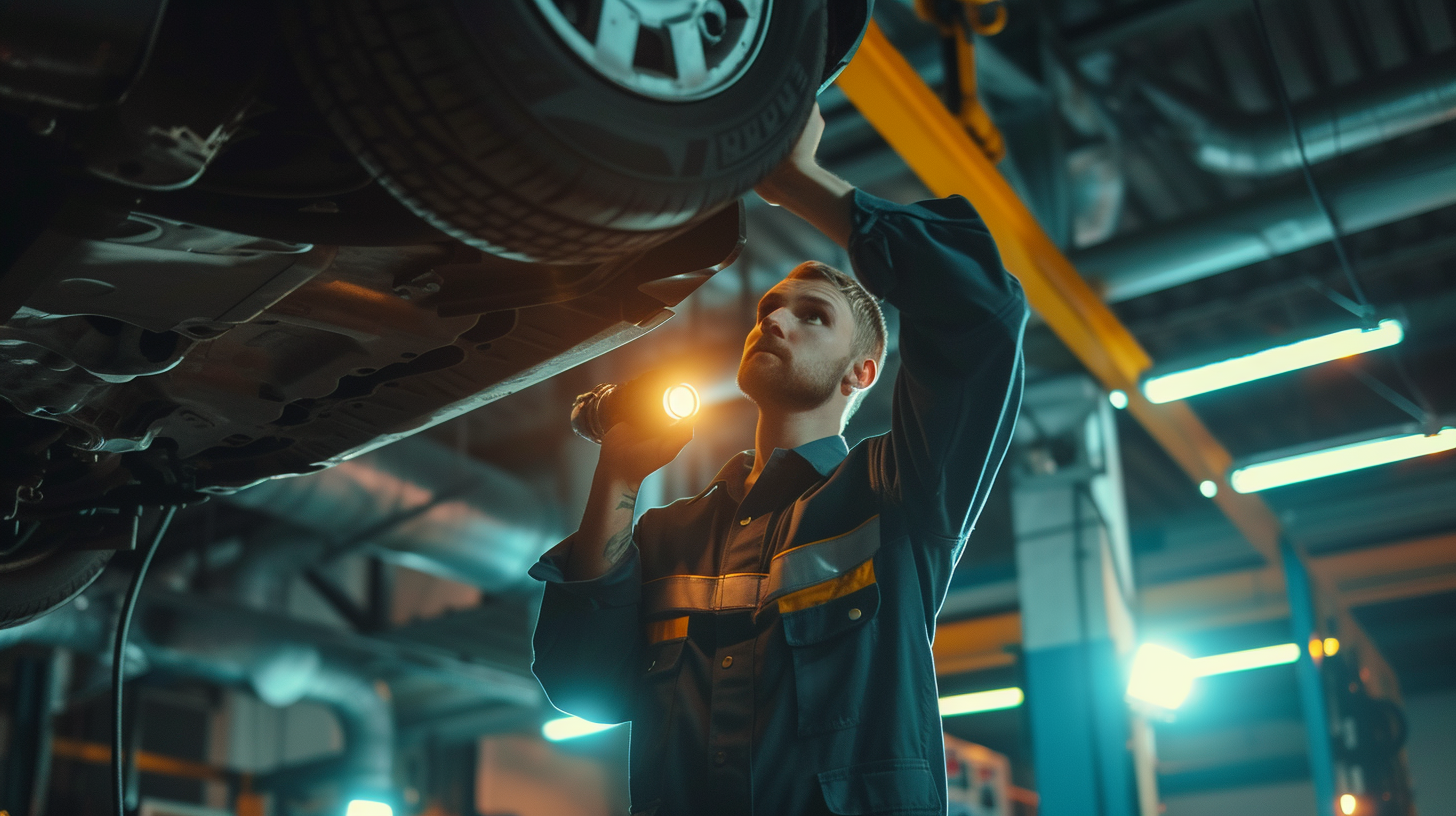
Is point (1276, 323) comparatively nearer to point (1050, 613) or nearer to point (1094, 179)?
point (1094, 179)

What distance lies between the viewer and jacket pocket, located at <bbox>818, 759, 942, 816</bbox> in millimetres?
1358

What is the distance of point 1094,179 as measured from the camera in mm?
5402

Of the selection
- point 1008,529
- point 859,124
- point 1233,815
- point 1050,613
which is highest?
point 859,124

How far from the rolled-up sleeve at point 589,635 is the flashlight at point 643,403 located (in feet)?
0.60

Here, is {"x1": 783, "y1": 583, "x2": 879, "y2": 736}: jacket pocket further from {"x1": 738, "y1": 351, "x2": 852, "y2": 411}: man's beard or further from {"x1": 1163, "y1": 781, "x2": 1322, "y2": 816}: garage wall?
{"x1": 1163, "y1": 781, "x2": 1322, "y2": 816}: garage wall

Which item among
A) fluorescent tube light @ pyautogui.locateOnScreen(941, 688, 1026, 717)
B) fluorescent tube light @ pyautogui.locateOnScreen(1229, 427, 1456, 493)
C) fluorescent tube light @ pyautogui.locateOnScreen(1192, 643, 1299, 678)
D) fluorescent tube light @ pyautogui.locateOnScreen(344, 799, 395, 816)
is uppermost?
fluorescent tube light @ pyautogui.locateOnScreen(1229, 427, 1456, 493)

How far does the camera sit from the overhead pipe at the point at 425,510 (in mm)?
5551

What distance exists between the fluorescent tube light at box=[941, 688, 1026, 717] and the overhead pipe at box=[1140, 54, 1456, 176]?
17.4 feet

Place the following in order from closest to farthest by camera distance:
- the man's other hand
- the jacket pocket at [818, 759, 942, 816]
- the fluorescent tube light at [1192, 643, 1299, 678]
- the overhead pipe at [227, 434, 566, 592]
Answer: the jacket pocket at [818, 759, 942, 816], the man's other hand, the overhead pipe at [227, 434, 566, 592], the fluorescent tube light at [1192, 643, 1299, 678]

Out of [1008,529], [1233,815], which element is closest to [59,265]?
[1008,529]

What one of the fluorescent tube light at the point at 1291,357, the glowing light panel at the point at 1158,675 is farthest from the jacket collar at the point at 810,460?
the glowing light panel at the point at 1158,675

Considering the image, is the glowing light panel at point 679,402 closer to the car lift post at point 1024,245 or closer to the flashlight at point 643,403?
the flashlight at point 643,403

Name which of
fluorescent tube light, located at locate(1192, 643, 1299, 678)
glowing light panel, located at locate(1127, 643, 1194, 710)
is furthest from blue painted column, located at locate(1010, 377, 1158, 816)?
fluorescent tube light, located at locate(1192, 643, 1299, 678)

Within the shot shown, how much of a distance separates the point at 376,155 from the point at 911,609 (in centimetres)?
82
